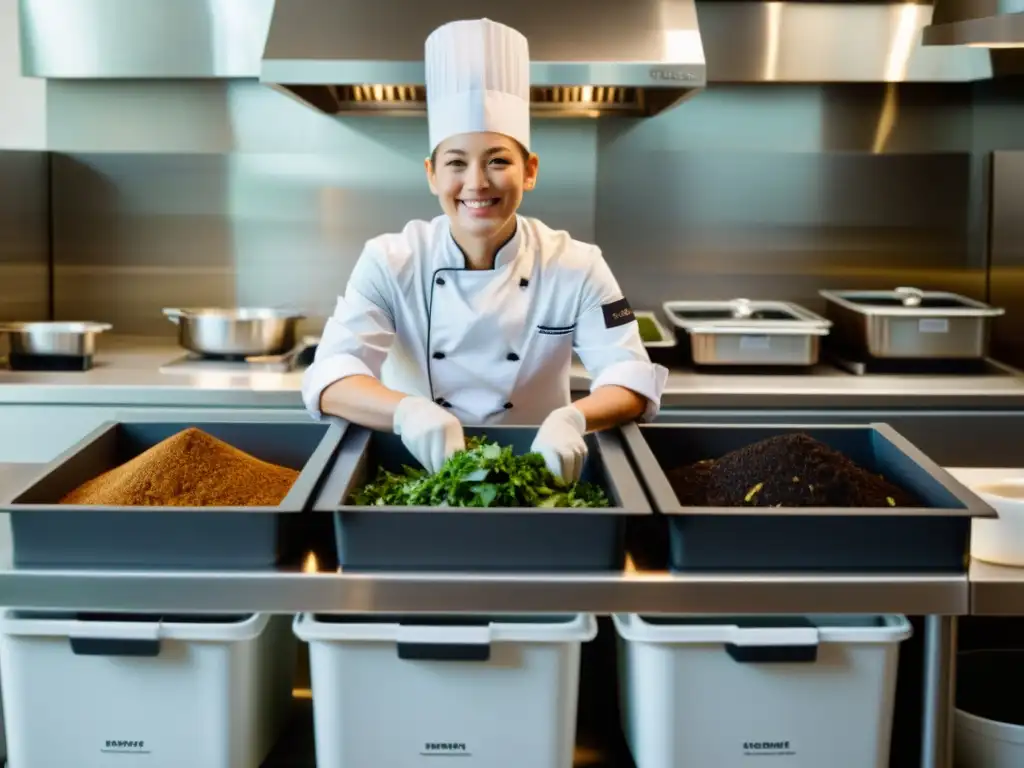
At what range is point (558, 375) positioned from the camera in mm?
2826

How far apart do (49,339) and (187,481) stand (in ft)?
6.77

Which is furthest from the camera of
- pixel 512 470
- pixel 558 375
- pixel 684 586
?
pixel 558 375

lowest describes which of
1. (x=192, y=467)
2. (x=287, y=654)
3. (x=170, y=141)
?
(x=287, y=654)

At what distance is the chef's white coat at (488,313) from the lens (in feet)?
8.79

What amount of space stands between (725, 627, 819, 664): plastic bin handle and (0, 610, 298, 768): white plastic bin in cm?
67

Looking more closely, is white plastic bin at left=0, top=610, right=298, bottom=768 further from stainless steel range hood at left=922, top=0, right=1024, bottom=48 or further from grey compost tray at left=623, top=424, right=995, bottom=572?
stainless steel range hood at left=922, top=0, right=1024, bottom=48

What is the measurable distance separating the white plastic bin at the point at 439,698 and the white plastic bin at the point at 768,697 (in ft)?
0.41

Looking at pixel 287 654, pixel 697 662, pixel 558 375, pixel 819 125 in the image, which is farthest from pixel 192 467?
pixel 819 125

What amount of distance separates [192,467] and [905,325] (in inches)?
98.9

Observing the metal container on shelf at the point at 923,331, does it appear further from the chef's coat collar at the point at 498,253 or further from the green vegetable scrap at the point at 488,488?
the green vegetable scrap at the point at 488,488

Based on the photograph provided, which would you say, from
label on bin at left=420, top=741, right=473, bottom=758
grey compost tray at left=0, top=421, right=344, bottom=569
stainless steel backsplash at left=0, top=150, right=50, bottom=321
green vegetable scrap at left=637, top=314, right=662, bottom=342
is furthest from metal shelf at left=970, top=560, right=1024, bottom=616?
stainless steel backsplash at left=0, top=150, right=50, bottom=321

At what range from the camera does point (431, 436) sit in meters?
1.95

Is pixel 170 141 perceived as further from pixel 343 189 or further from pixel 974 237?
pixel 974 237

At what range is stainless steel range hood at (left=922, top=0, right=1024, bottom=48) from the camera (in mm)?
2461
